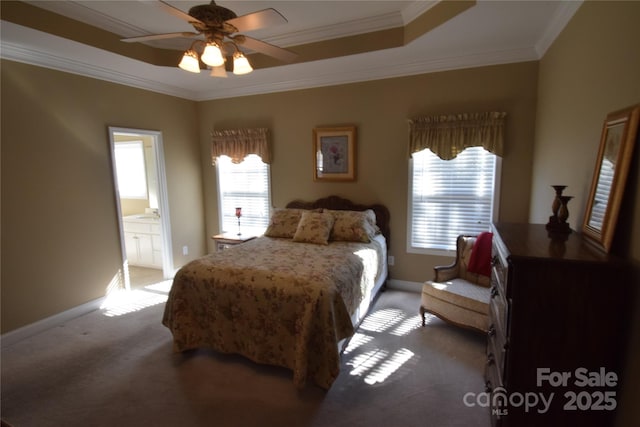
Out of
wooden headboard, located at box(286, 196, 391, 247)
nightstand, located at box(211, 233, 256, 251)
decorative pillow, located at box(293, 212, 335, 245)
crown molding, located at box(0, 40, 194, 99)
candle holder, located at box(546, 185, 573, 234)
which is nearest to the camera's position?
candle holder, located at box(546, 185, 573, 234)

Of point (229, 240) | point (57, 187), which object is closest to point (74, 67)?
point (57, 187)

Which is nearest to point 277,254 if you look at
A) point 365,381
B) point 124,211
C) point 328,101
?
point 365,381

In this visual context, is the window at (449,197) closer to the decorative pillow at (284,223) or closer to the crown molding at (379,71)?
the crown molding at (379,71)

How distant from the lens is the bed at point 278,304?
2.15m

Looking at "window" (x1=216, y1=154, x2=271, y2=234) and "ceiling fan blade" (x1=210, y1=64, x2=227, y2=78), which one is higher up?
"ceiling fan blade" (x1=210, y1=64, x2=227, y2=78)

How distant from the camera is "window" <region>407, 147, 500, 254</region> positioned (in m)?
3.42

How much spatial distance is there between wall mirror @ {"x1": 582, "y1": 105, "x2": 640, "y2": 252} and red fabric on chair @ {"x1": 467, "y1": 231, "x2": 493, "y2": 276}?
4.25 feet

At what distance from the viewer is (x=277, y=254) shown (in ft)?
9.62

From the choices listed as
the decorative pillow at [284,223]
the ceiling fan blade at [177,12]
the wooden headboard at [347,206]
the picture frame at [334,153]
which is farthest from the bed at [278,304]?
the ceiling fan blade at [177,12]

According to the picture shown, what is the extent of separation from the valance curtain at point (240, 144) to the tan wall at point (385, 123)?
130mm

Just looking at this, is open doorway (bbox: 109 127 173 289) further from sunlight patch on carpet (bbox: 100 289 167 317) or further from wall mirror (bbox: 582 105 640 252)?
wall mirror (bbox: 582 105 640 252)

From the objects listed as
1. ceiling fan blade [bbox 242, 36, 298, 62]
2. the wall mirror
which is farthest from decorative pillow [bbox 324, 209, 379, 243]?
the wall mirror

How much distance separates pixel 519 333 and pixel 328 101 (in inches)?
131

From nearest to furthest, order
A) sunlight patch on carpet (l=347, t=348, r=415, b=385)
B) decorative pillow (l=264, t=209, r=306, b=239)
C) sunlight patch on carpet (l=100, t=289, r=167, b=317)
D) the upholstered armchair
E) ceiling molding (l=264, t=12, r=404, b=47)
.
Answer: sunlight patch on carpet (l=347, t=348, r=415, b=385) → the upholstered armchair → ceiling molding (l=264, t=12, r=404, b=47) → sunlight patch on carpet (l=100, t=289, r=167, b=317) → decorative pillow (l=264, t=209, r=306, b=239)
